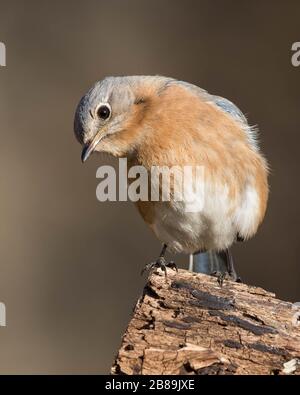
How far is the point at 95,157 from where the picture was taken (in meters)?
10.4

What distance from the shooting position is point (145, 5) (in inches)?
435

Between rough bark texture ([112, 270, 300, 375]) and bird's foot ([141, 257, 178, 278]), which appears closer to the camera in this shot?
rough bark texture ([112, 270, 300, 375])

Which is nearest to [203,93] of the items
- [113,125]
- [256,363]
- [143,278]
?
[113,125]

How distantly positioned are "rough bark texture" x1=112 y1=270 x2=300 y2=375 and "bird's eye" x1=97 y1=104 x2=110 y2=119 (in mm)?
1199

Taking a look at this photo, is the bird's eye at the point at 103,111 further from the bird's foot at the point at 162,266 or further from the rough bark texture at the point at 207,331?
the rough bark texture at the point at 207,331

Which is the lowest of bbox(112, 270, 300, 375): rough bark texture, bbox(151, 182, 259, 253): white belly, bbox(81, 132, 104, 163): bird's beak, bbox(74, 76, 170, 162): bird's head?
bbox(112, 270, 300, 375): rough bark texture

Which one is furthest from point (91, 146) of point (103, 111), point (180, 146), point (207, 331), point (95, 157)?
point (95, 157)

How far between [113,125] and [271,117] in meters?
5.03

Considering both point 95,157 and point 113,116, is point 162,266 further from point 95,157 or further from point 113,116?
point 95,157

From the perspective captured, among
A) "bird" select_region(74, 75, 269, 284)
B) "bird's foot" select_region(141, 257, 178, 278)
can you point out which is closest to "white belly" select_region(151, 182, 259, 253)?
"bird" select_region(74, 75, 269, 284)

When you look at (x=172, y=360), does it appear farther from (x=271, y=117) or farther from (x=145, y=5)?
(x=145, y=5)

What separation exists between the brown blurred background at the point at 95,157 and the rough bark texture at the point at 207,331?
4715mm

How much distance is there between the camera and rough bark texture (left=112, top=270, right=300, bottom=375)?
14.9ft

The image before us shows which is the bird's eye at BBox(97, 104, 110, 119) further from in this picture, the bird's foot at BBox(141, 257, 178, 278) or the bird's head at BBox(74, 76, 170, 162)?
the bird's foot at BBox(141, 257, 178, 278)
